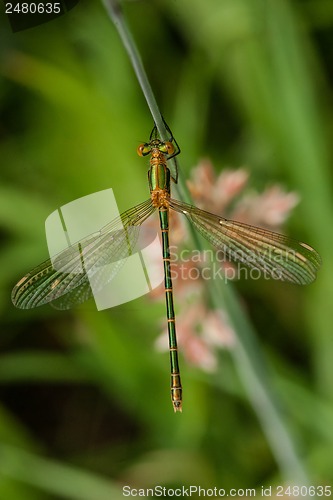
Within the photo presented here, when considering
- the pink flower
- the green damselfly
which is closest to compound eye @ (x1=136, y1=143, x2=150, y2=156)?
the green damselfly

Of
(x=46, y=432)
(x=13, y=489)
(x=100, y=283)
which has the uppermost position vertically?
(x=100, y=283)

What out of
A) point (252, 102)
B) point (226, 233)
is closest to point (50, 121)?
point (252, 102)

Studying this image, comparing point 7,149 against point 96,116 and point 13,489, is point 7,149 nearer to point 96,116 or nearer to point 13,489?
point 96,116
